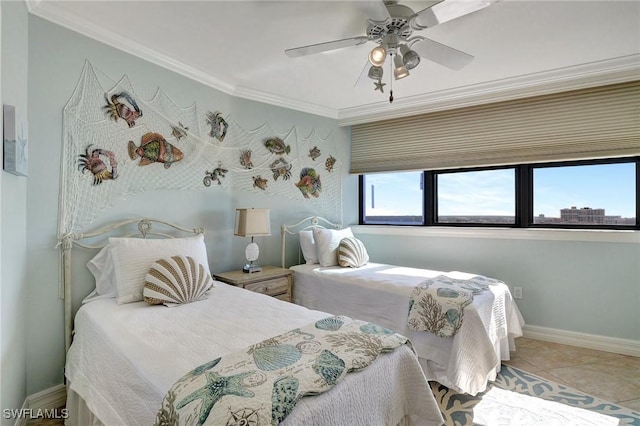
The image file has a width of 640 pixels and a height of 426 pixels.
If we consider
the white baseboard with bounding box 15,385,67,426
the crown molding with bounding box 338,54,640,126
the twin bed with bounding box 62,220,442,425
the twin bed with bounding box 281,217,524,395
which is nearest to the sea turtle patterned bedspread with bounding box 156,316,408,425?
the twin bed with bounding box 62,220,442,425

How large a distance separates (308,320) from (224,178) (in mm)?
1867

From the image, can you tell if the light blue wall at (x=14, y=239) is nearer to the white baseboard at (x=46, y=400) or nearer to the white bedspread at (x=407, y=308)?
the white baseboard at (x=46, y=400)

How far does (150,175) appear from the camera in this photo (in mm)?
2506

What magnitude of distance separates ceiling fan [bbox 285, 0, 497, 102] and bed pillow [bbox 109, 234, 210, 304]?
1.53m

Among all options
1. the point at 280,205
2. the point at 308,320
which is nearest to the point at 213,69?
the point at 280,205

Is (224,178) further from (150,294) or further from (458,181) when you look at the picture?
(458,181)

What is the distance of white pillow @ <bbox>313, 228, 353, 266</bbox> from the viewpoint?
335 cm

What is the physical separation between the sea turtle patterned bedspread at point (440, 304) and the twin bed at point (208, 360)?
2.81 feet

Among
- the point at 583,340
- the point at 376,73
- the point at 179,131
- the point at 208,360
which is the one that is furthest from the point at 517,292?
the point at 179,131

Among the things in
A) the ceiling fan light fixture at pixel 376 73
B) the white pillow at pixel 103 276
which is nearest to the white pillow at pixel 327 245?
the ceiling fan light fixture at pixel 376 73

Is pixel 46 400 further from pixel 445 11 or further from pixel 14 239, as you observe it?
pixel 445 11

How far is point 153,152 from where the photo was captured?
8.27 feet

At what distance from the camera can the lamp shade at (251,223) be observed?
114 inches

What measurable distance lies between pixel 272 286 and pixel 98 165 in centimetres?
→ 164
